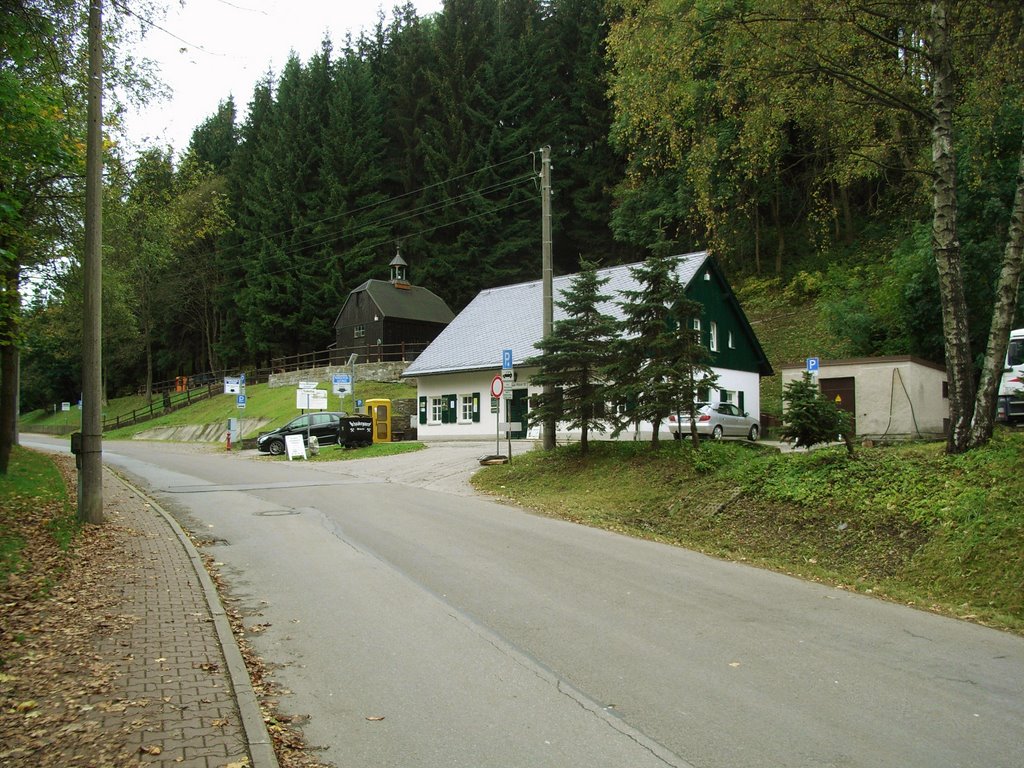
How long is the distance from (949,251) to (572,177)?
49165mm

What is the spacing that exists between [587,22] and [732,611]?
2271 inches

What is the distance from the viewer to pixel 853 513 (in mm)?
10586

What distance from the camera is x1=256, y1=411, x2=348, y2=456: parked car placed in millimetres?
31797

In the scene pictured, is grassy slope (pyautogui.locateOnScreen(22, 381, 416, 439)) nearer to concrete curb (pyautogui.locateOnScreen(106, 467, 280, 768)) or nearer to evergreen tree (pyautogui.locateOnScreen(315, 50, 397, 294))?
evergreen tree (pyautogui.locateOnScreen(315, 50, 397, 294))

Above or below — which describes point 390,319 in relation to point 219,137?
below

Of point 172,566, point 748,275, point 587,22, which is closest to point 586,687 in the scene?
point 172,566

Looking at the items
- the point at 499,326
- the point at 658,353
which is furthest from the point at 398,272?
the point at 658,353

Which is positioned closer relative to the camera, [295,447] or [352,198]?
[295,447]

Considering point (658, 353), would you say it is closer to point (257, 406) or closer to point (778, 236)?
point (778, 236)

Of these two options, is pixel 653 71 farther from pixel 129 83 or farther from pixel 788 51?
pixel 129 83

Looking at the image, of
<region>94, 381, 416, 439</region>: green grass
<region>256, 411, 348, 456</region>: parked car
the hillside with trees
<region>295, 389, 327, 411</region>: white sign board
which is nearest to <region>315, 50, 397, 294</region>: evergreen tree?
the hillside with trees

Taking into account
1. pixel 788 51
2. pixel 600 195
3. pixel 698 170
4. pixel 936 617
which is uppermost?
pixel 600 195

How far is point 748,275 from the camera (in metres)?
48.1

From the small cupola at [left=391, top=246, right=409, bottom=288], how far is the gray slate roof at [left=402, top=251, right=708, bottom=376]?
15.9 metres
